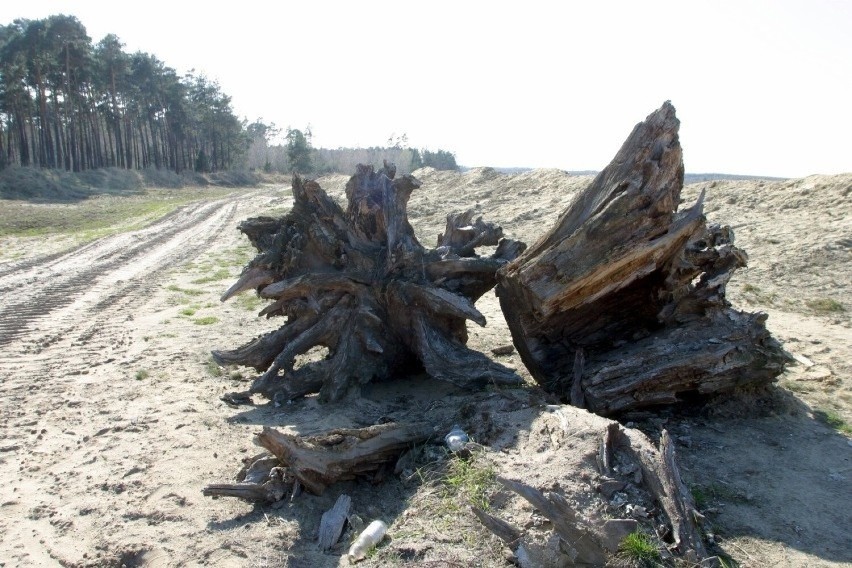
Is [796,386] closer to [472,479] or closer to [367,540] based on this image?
[472,479]

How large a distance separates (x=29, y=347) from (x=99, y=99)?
194ft

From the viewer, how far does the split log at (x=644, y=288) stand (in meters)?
5.85

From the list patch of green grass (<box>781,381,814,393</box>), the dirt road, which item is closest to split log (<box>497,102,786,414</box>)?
patch of green grass (<box>781,381,814,393</box>)

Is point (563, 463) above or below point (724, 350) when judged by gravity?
below

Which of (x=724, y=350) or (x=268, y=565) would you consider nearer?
(x=268, y=565)

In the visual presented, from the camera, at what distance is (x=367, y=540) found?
4.33m

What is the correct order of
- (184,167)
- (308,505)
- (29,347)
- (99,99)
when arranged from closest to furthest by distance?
(308,505) → (29,347) → (99,99) → (184,167)

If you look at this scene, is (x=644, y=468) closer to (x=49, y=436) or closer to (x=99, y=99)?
(x=49, y=436)

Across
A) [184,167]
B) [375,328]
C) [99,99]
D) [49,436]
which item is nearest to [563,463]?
[375,328]

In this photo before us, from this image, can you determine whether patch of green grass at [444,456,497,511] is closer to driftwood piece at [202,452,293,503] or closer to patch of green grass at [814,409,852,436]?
driftwood piece at [202,452,293,503]

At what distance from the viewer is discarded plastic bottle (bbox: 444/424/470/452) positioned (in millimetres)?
5273

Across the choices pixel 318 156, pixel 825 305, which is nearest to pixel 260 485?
pixel 825 305

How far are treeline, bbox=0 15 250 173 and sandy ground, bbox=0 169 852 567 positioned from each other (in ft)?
146

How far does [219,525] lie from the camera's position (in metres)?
4.71
